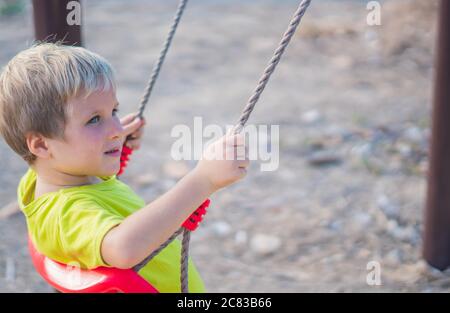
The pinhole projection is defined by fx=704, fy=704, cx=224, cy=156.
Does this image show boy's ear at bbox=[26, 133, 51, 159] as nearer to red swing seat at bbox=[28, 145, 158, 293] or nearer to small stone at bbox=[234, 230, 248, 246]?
red swing seat at bbox=[28, 145, 158, 293]

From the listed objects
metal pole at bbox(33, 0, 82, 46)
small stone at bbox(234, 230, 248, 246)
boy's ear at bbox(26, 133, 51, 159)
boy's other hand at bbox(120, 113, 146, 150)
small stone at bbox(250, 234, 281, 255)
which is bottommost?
small stone at bbox(234, 230, 248, 246)

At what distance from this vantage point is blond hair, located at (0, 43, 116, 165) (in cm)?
109

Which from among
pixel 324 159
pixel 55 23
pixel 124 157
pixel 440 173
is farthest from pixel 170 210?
pixel 324 159

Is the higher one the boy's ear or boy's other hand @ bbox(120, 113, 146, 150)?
the boy's ear

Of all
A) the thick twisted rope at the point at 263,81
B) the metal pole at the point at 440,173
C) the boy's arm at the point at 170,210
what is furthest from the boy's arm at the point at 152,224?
the metal pole at the point at 440,173

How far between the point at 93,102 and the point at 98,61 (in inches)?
2.9

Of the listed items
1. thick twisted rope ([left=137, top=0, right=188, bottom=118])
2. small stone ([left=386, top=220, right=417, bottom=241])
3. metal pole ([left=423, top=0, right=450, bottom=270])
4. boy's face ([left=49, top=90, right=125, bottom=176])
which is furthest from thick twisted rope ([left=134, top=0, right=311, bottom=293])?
small stone ([left=386, top=220, right=417, bottom=241])

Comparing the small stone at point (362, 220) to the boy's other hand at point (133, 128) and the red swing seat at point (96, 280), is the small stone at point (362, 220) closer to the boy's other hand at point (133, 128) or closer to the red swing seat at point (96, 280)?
the boy's other hand at point (133, 128)

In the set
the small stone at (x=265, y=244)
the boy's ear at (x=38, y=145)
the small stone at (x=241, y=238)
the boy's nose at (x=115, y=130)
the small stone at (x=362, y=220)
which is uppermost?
the boy's nose at (x=115, y=130)

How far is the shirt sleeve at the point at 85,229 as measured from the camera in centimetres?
105

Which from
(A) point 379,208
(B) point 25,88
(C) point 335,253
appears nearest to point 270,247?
(C) point 335,253

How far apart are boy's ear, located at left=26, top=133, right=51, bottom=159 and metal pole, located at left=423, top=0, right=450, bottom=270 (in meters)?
1.20

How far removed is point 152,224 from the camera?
1024mm

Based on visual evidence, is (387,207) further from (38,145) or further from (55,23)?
(38,145)
